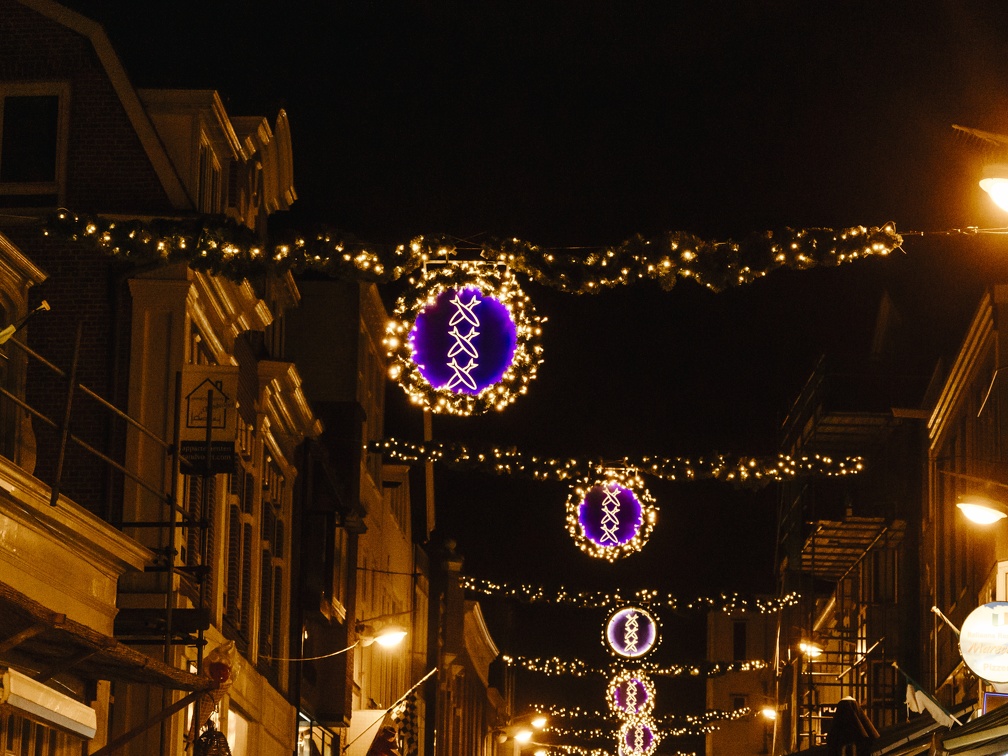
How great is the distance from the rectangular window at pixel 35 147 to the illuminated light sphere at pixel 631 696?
120ft

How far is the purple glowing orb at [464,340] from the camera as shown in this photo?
57.8 feet

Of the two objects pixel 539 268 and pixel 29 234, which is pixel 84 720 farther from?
pixel 29 234

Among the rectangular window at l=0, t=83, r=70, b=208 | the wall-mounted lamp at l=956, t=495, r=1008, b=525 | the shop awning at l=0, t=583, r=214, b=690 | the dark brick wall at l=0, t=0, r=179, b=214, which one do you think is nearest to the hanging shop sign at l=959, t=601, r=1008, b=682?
the wall-mounted lamp at l=956, t=495, r=1008, b=525

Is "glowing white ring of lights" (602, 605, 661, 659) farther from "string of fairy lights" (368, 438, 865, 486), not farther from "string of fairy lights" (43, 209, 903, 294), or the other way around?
"string of fairy lights" (43, 209, 903, 294)

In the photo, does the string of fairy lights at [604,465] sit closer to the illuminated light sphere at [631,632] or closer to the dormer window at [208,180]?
the dormer window at [208,180]

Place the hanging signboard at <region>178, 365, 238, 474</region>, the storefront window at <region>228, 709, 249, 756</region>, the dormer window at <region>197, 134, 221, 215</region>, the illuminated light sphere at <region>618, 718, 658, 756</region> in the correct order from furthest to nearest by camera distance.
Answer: the illuminated light sphere at <region>618, 718, 658, 756</region> → the storefront window at <region>228, 709, 249, 756</region> → the dormer window at <region>197, 134, 221, 215</region> → the hanging signboard at <region>178, 365, 238, 474</region>

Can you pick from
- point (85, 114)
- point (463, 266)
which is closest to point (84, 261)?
point (85, 114)

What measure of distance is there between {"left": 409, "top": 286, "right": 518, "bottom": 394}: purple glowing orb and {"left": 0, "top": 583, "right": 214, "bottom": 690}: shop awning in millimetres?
3922

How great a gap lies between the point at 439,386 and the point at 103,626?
13.6ft

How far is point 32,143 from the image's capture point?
23.9 m

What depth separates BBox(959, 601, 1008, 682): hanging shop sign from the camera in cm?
2058

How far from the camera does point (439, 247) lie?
16.9 metres

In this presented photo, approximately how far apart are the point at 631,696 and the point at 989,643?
36928 millimetres

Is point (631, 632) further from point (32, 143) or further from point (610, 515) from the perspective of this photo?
point (32, 143)
